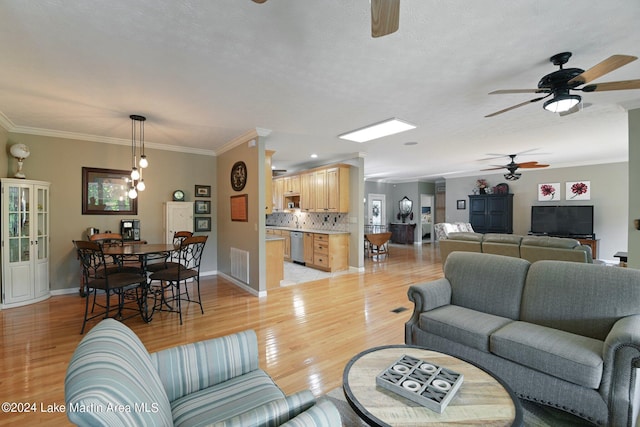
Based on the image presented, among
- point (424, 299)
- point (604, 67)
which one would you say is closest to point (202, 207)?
point (424, 299)

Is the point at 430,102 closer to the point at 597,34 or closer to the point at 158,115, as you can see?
the point at 597,34

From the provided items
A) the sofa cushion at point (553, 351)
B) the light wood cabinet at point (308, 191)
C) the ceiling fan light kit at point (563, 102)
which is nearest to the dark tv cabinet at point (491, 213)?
the light wood cabinet at point (308, 191)

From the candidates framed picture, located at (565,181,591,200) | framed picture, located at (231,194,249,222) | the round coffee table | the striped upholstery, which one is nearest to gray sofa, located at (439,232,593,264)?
the round coffee table

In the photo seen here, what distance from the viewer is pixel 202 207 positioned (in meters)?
5.76

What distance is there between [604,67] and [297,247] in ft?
20.1

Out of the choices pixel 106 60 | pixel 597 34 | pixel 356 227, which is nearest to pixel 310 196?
pixel 356 227

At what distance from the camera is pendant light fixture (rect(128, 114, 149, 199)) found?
3.88 meters

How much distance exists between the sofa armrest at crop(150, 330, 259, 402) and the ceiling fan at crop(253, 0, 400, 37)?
178cm

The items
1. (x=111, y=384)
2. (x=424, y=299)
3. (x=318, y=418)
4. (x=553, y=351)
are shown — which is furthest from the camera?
(x=424, y=299)

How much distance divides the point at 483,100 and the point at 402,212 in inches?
342

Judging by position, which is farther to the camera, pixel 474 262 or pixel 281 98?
pixel 281 98

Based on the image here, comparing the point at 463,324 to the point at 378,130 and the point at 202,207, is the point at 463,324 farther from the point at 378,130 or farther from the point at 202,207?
the point at 202,207

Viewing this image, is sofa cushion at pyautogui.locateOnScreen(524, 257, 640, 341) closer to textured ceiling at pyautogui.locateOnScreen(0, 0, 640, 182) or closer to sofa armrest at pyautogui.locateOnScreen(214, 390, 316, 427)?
textured ceiling at pyautogui.locateOnScreen(0, 0, 640, 182)

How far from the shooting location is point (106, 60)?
235 cm
